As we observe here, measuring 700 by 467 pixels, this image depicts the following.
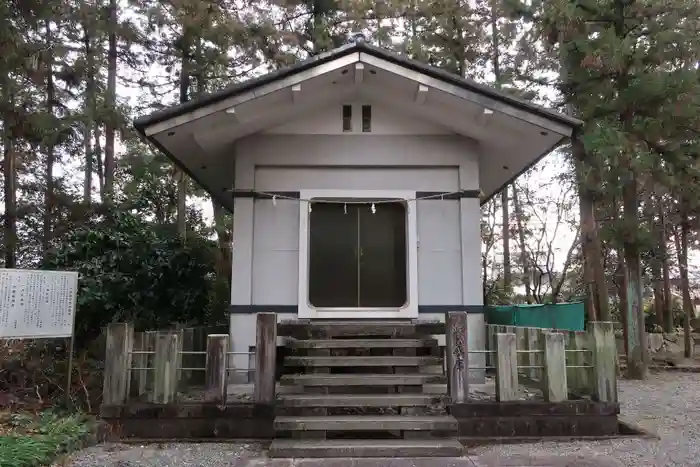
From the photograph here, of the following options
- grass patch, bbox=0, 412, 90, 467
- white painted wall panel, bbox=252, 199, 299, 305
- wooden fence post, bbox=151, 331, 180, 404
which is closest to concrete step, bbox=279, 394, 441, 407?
wooden fence post, bbox=151, 331, 180, 404

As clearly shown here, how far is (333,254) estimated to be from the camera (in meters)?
8.22

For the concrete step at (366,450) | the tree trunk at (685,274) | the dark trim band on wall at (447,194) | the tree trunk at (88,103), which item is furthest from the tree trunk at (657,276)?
the tree trunk at (88,103)

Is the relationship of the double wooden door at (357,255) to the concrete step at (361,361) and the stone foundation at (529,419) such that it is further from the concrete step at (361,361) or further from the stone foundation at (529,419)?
the stone foundation at (529,419)

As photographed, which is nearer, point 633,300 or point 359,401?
point 359,401

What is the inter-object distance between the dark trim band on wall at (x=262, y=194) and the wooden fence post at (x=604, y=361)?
14.6 feet

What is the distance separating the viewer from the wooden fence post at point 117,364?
5.68 meters

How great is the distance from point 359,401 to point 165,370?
212 cm

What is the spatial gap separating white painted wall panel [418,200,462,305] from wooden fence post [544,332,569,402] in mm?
2146

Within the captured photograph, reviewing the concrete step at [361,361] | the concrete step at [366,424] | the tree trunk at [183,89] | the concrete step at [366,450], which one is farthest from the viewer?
the tree trunk at [183,89]

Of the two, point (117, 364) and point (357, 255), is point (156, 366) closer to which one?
point (117, 364)

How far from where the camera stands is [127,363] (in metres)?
5.77

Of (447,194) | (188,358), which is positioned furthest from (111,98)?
(447,194)

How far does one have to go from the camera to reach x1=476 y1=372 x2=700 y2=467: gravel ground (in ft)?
16.7

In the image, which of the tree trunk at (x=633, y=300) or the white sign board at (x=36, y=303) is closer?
the white sign board at (x=36, y=303)
